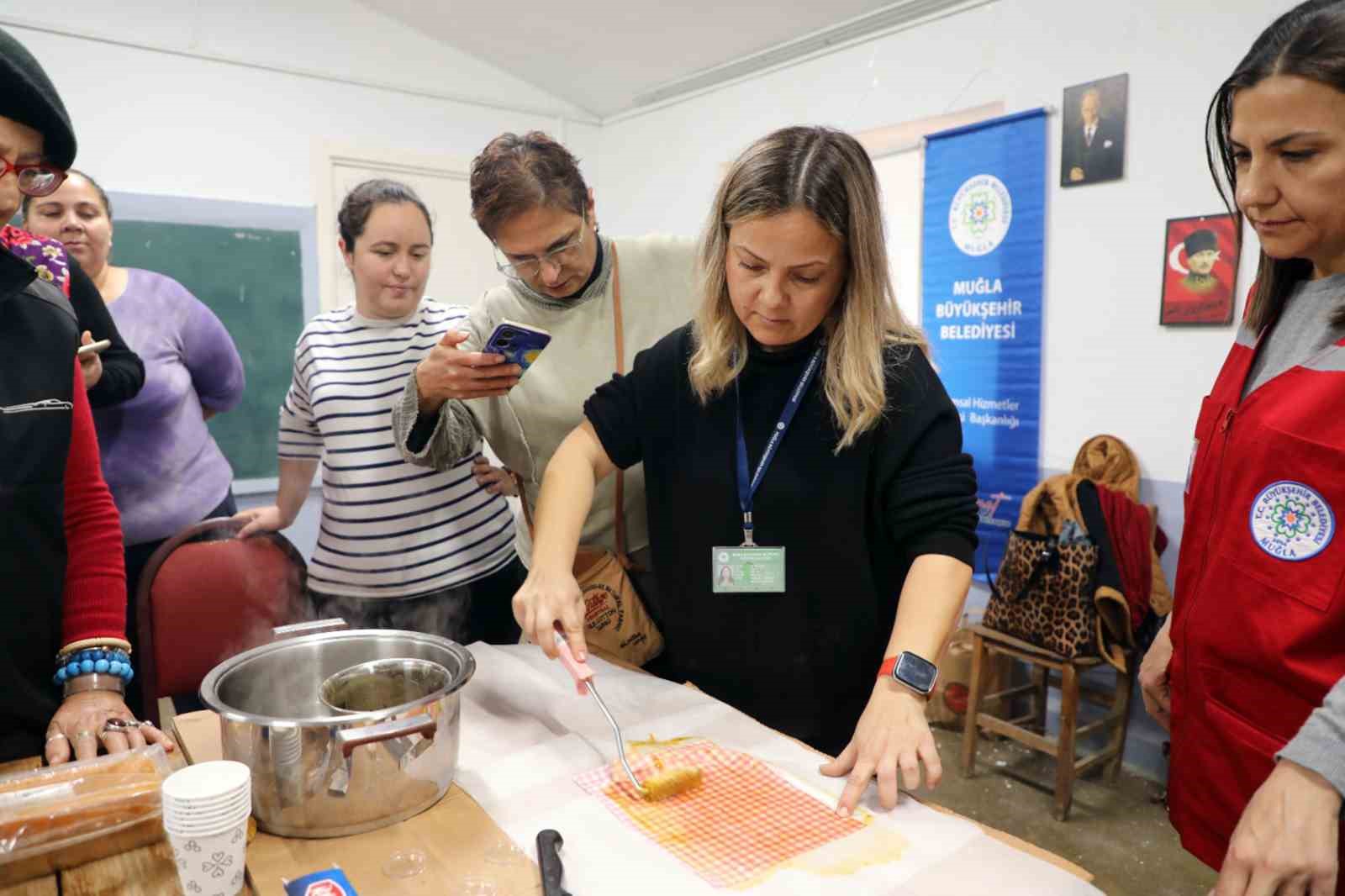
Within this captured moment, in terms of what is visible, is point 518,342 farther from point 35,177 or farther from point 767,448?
point 35,177

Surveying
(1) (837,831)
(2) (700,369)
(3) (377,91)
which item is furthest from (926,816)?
(3) (377,91)

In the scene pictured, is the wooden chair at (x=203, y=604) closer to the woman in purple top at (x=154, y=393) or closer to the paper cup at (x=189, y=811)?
the woman in purple top at (x=154, y=393)

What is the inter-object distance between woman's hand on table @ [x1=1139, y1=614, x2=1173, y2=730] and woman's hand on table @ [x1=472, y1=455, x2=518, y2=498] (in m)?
1.35

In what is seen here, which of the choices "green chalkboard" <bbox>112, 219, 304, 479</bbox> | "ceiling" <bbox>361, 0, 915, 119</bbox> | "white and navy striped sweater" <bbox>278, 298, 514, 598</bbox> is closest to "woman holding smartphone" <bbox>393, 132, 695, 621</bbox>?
"white and navy striped sweater" <bbox>278, 298, 514, 598</bbox>

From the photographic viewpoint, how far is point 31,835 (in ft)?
2.99

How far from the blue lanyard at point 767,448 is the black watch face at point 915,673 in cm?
31

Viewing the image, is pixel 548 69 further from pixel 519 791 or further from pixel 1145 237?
pixel 519 791

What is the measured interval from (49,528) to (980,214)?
3.33 m

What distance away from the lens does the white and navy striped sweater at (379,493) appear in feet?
6.66

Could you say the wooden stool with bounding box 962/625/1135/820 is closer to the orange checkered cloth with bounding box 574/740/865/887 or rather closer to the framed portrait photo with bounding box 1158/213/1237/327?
the framed portrait photo with bounding box 1158/213/1237/327

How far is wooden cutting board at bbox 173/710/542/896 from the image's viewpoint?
890mm

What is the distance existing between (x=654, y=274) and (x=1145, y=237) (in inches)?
84.6

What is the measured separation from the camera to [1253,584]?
3.53 ft

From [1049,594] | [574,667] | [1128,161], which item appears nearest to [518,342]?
[574,667]
